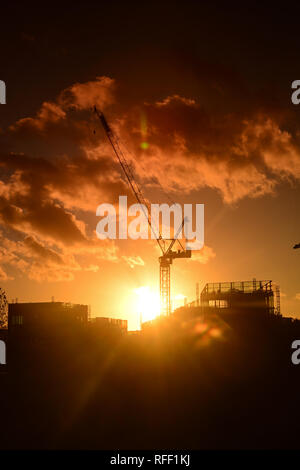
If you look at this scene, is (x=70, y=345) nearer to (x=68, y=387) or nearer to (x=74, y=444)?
(x=68, y=387)

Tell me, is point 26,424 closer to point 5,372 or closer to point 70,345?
point 5,372

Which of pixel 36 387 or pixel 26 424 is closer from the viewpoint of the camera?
pixel 26 424

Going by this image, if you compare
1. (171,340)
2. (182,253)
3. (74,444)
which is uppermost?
(182,253)

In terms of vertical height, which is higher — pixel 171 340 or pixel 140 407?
pixel 171 340

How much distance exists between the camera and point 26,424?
90.3 ft

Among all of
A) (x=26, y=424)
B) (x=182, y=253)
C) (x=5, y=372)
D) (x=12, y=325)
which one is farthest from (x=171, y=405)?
(x=182, y=253)

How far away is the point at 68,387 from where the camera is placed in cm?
3516

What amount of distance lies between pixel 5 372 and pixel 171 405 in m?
21.6

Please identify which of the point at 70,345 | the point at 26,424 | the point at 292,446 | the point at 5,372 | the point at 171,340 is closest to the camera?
the point at 292,446

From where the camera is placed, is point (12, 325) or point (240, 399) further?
point (12, 325)

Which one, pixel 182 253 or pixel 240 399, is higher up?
pixel 182 253

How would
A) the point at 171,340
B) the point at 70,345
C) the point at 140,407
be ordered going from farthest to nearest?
the point at 70,345
the point at 171,340
the point at 140,407

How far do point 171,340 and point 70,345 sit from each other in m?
18.7

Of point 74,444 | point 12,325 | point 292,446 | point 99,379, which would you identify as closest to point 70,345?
point 12,325
